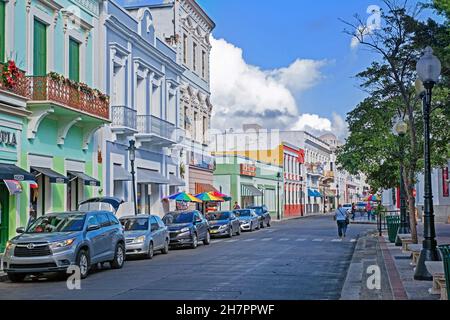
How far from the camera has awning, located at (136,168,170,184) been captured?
3306 centimetres

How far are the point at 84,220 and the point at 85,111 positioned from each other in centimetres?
868

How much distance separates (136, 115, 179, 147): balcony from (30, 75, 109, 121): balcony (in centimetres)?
646

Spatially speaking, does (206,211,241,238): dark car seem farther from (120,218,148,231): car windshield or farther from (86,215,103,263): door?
(86,215,103,263): door

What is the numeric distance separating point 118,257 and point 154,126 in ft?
54.3

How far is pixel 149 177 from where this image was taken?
111ft

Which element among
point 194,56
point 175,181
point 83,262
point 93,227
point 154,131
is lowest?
point 83,262

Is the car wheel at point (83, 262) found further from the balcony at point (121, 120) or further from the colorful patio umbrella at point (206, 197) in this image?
the colorful patio umbrella at point (206, 197)

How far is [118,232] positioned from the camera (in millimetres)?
18531

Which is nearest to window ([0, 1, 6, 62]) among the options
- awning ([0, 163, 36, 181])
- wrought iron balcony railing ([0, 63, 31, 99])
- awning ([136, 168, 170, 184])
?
wrought iron balcony railing ([0, 63, 31, 99])


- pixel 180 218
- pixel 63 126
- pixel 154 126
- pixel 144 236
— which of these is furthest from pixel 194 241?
pixel 154 126

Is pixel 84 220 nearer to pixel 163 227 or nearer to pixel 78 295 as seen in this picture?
pixel 78 295

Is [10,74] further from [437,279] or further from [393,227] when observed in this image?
[393,227]

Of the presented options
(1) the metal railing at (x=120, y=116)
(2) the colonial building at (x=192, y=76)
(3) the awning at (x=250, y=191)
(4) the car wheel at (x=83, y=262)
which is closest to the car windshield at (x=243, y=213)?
(2) the colonial building at (x=192, y=76)
